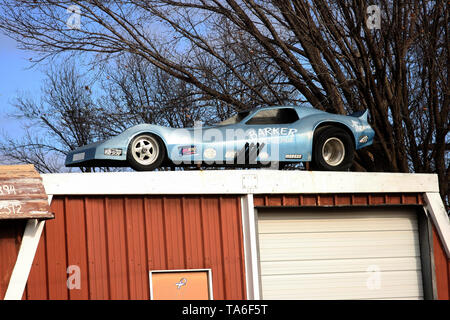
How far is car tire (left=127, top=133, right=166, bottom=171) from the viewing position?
941 cm

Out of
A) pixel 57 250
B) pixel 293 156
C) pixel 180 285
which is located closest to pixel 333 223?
pixel 293 156

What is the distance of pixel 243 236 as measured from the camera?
30.1 ft

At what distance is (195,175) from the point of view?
899cm

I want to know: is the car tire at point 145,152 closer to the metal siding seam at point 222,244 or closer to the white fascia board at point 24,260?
the metal siding seam at point 222,244

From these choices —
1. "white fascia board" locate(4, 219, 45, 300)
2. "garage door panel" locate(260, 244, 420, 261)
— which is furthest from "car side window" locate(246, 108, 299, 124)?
"white fascia board" locate(4, 219, 45, 300)

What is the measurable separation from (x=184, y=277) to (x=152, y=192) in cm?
128

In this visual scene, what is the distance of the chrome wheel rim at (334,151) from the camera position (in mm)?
10617

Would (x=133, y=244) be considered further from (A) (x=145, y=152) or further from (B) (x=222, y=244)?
(A) (x=145, y=152)

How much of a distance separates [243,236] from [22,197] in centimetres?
314

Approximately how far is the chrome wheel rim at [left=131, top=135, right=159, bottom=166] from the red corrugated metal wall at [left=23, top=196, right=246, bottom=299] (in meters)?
0.80

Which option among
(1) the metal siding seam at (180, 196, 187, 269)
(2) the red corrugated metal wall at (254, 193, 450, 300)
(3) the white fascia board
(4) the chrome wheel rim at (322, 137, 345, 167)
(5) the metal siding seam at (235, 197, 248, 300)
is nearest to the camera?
(3) the white fascia board

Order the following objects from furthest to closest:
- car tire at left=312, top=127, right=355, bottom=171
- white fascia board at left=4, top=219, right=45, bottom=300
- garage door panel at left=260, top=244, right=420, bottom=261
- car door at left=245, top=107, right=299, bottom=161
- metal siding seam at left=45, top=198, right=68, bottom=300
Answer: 1. car tire at left=312, top=127, right=355, bottom=171
2. car door at left=245, top=107, right=299, bottom=161
3. garage door panel at left=260, top=244, right=420, bottom=261
4. metal siding seam at left=45, top=198, right=68, bottom=300
5. white fascia board at left=4, top=219, right=45, bottom=300

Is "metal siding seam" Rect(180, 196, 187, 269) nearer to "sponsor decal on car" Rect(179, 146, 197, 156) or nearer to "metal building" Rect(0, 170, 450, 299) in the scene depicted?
"metal building" Rect(0, 170, 450, 299)
